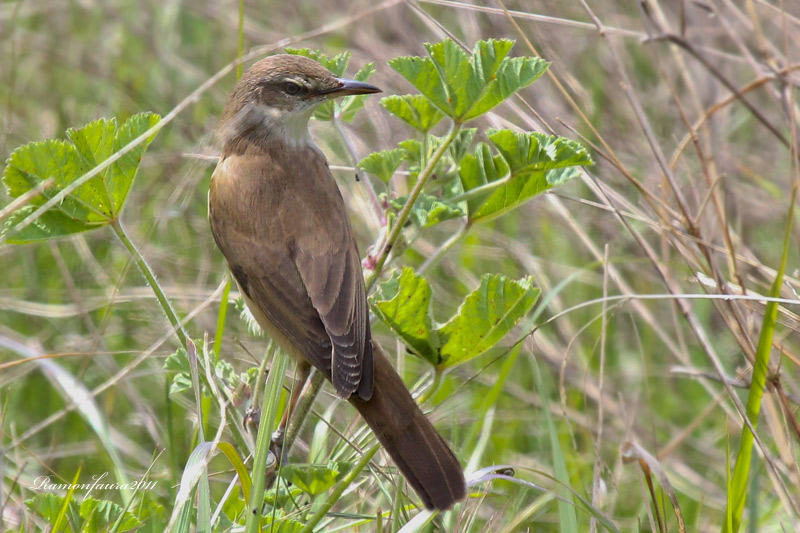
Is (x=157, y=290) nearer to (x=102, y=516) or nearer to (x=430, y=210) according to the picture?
(x=102, y=516)

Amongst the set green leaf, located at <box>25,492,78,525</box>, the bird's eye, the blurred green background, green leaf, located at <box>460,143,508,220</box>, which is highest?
the bird's eye

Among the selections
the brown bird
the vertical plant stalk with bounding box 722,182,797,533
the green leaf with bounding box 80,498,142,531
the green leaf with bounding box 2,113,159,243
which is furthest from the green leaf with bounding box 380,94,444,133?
the green leaf with bounding box 80,498,142,531

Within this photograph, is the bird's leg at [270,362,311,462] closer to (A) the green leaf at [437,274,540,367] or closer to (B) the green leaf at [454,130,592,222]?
(A) the green leaf at [437,274,540,367]

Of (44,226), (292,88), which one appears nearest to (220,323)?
(44,226)

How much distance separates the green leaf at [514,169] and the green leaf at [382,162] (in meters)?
0.18

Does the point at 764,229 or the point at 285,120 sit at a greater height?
the point at 285,120

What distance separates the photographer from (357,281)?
9.57 ft

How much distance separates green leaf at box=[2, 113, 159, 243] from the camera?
2467mm

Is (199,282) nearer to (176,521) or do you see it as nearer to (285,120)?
(285,120)

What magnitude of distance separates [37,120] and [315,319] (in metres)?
3.23

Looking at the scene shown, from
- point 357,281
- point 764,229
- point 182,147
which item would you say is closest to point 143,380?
point 182,147

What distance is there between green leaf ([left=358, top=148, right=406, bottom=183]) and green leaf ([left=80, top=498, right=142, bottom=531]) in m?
Answer: 1.03

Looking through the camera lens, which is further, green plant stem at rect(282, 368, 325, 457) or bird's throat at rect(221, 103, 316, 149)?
bird's throat at rect(221, 103, 316, 149)

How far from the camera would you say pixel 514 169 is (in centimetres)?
249
